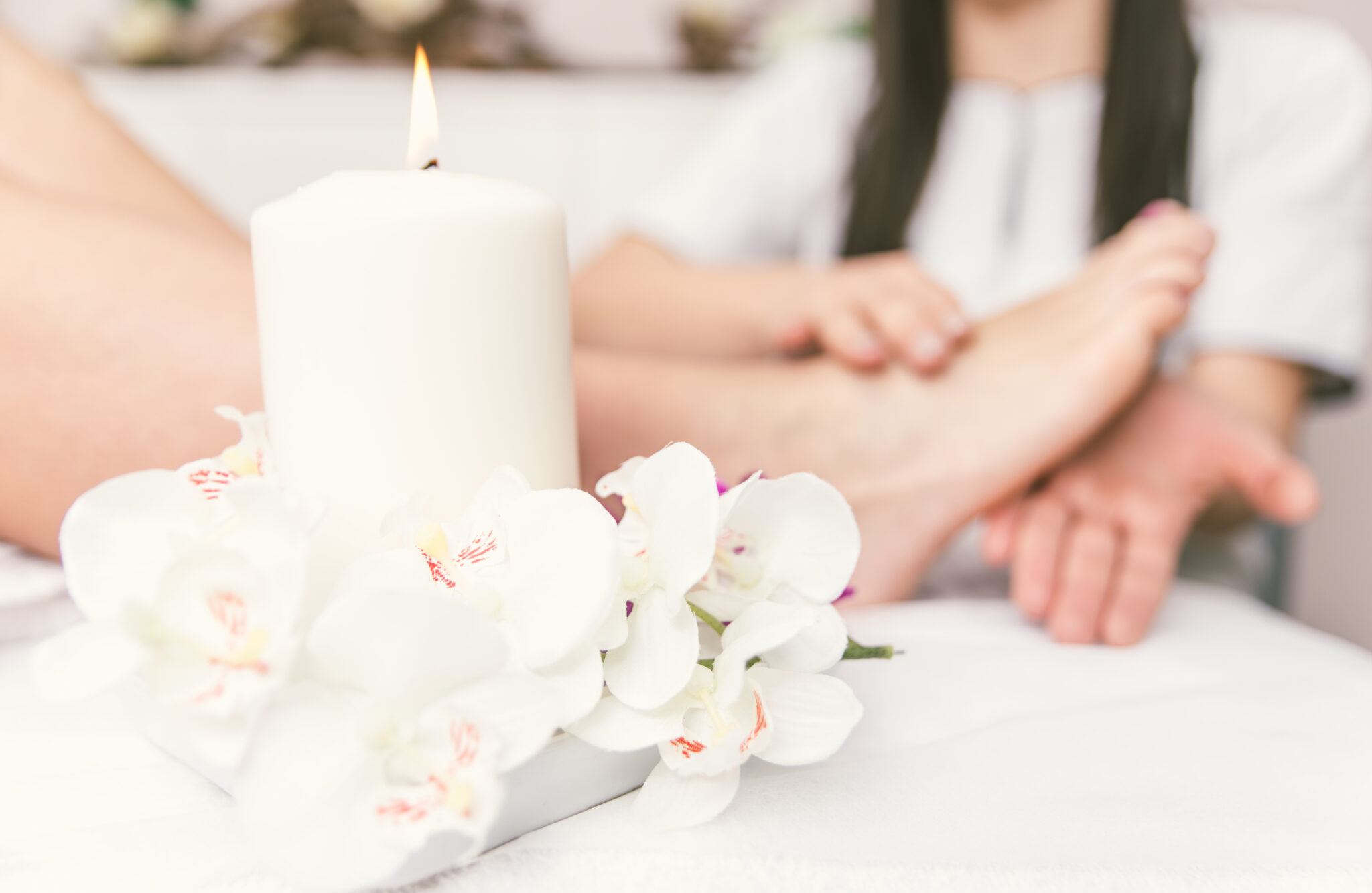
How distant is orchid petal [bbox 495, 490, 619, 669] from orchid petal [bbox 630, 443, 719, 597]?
22 millimetres

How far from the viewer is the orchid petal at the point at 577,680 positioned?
10.1 inches

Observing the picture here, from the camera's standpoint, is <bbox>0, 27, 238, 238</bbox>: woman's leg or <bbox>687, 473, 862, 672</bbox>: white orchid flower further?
<bbox>0, 27, 238, 238</bbox>: woman's leg

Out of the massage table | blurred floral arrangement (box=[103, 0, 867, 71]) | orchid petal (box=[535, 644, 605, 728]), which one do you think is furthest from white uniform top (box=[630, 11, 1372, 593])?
orchid petal (box=[535, 644, 605, 728])

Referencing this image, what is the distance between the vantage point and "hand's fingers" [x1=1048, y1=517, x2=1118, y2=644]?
52 cm

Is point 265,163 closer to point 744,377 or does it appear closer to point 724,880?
point 744,377

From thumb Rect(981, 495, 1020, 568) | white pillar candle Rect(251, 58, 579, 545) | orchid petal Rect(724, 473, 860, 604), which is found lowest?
thumb Rect(981, 495, 1020, 568)

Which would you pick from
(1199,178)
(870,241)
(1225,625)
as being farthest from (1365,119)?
(1225,625)

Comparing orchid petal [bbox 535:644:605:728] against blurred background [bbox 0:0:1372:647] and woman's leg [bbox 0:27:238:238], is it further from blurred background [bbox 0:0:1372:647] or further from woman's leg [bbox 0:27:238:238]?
blurred background [bbox 0:0:1372:647]

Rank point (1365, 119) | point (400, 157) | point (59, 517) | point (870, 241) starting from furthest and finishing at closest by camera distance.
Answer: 1. point (400, 157)
2. point (870, 241)
3. point (1365, 119)
4. point (59, 517)

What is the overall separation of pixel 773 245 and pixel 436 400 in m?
1.07

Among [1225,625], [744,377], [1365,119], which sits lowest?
[1225,625]

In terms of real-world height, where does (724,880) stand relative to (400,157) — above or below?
below

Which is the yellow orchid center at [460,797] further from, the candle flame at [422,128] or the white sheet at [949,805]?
the candle flame at [422,128]

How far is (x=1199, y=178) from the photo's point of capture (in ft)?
3.51
